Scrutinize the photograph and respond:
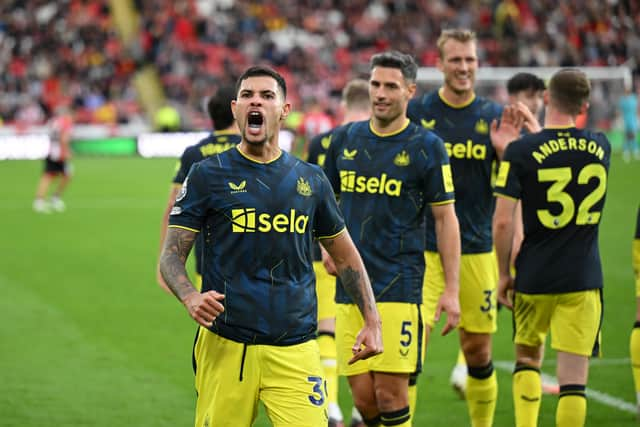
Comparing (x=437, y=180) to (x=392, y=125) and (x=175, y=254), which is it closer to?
(x=392, y=125)

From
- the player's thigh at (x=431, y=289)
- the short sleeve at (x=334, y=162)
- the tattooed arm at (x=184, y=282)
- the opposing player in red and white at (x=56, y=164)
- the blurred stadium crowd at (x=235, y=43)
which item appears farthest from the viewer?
the blurred stadium crowd at (x=235, y=43)

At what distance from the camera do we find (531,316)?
6211 millimetres

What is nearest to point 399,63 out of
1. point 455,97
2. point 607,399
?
point 455,97

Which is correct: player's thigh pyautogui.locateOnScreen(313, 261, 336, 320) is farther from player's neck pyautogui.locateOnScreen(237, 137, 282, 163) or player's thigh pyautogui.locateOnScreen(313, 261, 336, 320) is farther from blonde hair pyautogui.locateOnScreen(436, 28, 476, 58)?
player's neck pyautogui.locateOnScreen(237, 137, 282, 163)

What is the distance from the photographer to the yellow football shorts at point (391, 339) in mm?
5859

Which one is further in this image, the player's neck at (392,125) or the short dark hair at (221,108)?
the short dark hair at (221,108)

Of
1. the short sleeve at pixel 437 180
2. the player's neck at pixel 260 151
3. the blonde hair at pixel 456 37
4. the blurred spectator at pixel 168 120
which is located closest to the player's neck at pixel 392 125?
the short sleeve at pixel 437 180

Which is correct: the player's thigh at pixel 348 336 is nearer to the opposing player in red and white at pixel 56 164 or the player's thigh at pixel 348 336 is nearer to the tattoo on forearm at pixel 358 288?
the tattoo on forearm at pixel 358 288

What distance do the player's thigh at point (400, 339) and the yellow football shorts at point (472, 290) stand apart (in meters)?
0.99

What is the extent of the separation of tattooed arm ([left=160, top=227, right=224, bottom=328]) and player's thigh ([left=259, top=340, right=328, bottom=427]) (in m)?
0.40

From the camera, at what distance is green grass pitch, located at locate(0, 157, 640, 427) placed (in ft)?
25.6

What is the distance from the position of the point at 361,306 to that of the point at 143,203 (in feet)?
58.8

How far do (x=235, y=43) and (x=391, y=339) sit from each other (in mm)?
35351

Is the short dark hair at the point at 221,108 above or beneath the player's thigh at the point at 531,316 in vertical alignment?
above
